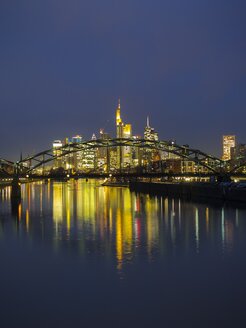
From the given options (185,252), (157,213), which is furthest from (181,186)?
(185,252)

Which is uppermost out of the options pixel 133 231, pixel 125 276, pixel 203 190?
pixel 203 190

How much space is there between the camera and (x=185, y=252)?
25984 millimetres

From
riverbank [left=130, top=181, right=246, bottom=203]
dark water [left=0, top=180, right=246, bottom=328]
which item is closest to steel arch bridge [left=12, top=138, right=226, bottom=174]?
riverbank [left=130, top=181, right=246, bottom=203]

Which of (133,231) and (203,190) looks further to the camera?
(203,190)

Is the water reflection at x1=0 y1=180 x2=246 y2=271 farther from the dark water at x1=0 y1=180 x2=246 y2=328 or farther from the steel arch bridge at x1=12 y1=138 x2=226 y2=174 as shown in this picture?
the steel arch bridge at x1=12 y1=138 x2=226 y2=174

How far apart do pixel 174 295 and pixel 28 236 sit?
17.7m

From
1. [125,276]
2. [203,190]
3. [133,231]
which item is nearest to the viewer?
[125,276]

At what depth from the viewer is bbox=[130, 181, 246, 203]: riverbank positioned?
5688cm

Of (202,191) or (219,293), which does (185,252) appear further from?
(202,191)

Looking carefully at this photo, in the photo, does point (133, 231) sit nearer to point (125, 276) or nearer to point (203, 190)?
point (125, 276)

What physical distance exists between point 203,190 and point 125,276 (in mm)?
50585

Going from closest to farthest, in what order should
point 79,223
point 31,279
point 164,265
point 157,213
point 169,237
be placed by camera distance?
1. point 31,279
2. point 164,265
3. point 169,237
4. point 79,223
5. point 157,213

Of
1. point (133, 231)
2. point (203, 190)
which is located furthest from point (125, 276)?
point (203, 190)

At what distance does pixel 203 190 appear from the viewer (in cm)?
6994
